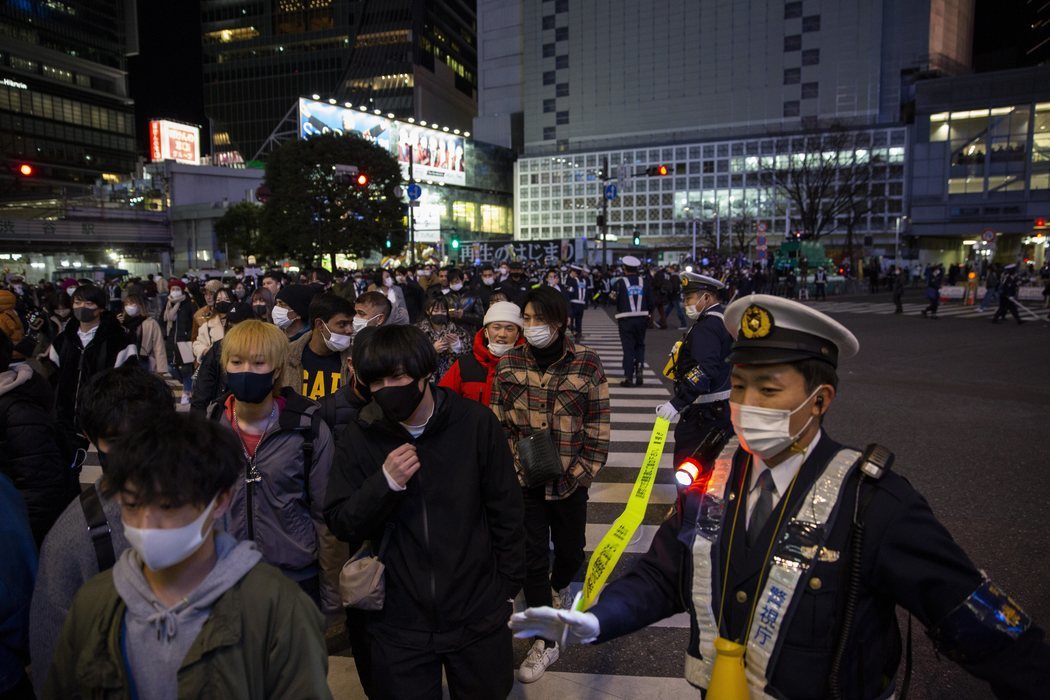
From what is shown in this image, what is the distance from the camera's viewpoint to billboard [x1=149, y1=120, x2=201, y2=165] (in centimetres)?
7625

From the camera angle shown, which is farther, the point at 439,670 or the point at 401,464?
the point at 439,670

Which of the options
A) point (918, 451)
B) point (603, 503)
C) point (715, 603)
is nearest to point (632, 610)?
point (715, 603)

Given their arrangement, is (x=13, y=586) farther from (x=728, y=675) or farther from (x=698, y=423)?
(x=698, y=423)

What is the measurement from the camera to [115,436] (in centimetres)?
239

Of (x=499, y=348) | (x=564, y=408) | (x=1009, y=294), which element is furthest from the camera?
(x=1009, y=294)

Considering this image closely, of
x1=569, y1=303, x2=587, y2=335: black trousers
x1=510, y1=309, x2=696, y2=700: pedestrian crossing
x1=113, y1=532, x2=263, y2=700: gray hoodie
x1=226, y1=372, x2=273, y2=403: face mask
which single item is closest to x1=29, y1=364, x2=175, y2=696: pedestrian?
x1=113, y1=532, x2=263, y2=700: gray hoodie

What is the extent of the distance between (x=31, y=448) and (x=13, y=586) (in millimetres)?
1216

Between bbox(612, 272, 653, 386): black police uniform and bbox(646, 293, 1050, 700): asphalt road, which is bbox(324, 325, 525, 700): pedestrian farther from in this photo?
bbox(612, 272, 653, 386): black police uniform

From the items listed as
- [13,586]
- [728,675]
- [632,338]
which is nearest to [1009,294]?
[632,338]

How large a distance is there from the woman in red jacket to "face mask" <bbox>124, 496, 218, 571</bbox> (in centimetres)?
283

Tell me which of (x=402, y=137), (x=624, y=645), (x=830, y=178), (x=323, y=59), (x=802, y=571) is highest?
(x=323, y=59)

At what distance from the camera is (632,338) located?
11.9 metres

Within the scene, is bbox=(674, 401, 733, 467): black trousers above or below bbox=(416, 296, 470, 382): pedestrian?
below

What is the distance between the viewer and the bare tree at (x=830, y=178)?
4000 cm
